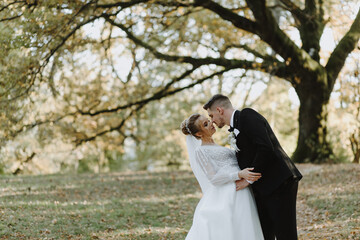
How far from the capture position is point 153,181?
569 inches

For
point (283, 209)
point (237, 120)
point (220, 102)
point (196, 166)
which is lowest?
point (283, 209)

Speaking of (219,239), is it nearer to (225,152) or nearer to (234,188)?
(234,188)

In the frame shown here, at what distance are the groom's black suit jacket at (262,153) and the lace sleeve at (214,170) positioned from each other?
0.69ft

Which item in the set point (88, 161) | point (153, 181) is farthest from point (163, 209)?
point (88, 161)

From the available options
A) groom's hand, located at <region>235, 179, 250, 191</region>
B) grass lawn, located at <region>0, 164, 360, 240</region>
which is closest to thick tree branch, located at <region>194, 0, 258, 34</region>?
grass lawn, located at <region>0, 164, 360, 240</region>

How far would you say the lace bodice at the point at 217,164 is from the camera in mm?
4855

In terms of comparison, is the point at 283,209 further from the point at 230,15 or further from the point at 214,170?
the point at 230,15

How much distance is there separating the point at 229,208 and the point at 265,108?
23169mm

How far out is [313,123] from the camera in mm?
14953

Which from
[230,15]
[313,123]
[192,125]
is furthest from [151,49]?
[192,125]

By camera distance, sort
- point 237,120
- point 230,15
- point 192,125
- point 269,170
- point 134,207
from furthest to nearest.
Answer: point 230,15
point 134,207
point 192,125
point 237,120
point 269,170

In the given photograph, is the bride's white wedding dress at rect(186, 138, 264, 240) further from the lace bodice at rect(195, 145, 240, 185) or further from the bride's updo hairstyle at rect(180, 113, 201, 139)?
the bride's updo hairstyle at rect(180, 113, 201, 139)

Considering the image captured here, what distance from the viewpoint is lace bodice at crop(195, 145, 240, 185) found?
191 inches

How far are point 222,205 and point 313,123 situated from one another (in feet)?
36.1
